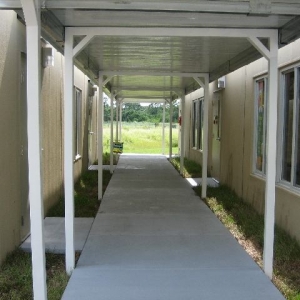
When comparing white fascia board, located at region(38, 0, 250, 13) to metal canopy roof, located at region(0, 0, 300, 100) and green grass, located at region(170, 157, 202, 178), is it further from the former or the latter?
green grass, located at region(170, 157, 202, 178)

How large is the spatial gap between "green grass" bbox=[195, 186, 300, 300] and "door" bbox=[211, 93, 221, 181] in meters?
1.93

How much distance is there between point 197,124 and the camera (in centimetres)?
1449

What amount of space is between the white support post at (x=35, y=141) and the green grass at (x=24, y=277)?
40 centimetres

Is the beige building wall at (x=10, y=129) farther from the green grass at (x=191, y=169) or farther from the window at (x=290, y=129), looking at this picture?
the green grass at (x=191, y=169)

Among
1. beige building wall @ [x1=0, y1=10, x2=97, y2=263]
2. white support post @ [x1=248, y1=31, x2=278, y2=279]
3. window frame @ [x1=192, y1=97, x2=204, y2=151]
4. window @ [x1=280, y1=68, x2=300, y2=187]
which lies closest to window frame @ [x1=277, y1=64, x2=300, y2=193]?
window @ [x1=280, y1=68, x2=300, y2=187]

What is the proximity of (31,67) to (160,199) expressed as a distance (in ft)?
17.5

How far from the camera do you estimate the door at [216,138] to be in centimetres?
1059

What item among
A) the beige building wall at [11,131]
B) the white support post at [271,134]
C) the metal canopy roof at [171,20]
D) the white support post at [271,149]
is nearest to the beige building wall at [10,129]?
the beige building wall at [11,131]

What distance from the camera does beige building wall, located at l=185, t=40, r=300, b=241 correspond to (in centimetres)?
577

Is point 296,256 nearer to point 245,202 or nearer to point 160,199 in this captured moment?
point 245,202

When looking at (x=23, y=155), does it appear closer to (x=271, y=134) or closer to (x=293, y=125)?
(x=271, y=134)

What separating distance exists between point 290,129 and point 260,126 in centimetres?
147

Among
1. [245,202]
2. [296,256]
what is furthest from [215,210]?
[296,256]

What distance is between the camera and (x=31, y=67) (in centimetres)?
339
